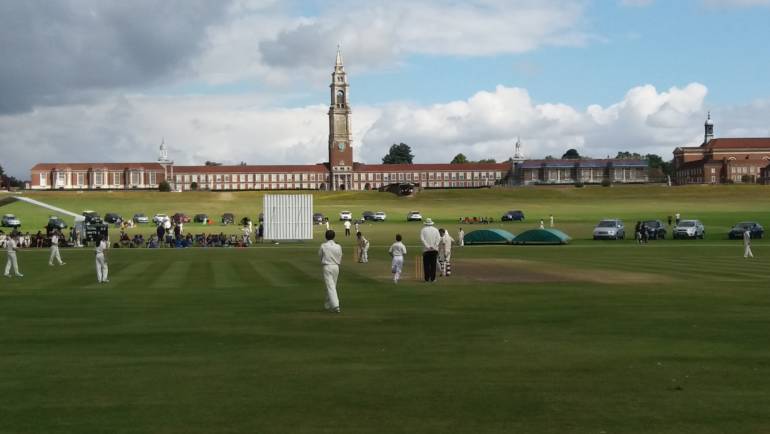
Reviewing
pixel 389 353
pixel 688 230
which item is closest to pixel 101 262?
pixel 389 353

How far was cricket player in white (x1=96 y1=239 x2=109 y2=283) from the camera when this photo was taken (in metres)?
30.1

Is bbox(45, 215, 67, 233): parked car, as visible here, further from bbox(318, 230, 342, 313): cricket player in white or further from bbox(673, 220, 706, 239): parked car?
bbox(318, 230, 342, 313): cricket player in white

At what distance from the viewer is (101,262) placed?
100 ft

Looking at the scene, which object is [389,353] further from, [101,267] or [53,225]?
[53,225]

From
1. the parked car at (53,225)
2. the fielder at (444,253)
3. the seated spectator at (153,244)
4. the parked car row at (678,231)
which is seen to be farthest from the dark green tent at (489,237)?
the fielder at (444,253)

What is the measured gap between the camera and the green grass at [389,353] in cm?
1036

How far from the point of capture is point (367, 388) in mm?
11984

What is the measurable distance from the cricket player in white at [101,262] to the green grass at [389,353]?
2.19 ft

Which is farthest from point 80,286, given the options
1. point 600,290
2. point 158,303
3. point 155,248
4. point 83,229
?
point 83,229

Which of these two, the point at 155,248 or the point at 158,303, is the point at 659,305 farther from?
the point at 155,248

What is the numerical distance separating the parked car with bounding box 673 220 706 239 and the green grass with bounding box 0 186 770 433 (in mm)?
36863

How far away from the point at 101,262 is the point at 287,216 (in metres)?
37.0

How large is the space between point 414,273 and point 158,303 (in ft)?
44.4

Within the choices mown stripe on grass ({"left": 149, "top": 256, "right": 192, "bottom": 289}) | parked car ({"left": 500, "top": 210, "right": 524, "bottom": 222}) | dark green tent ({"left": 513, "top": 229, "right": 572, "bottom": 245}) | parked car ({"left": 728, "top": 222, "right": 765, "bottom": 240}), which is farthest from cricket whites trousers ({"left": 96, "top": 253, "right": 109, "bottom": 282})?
parked car ({"left": 500, "top": 210, "right": 524, "bottom": 222})
